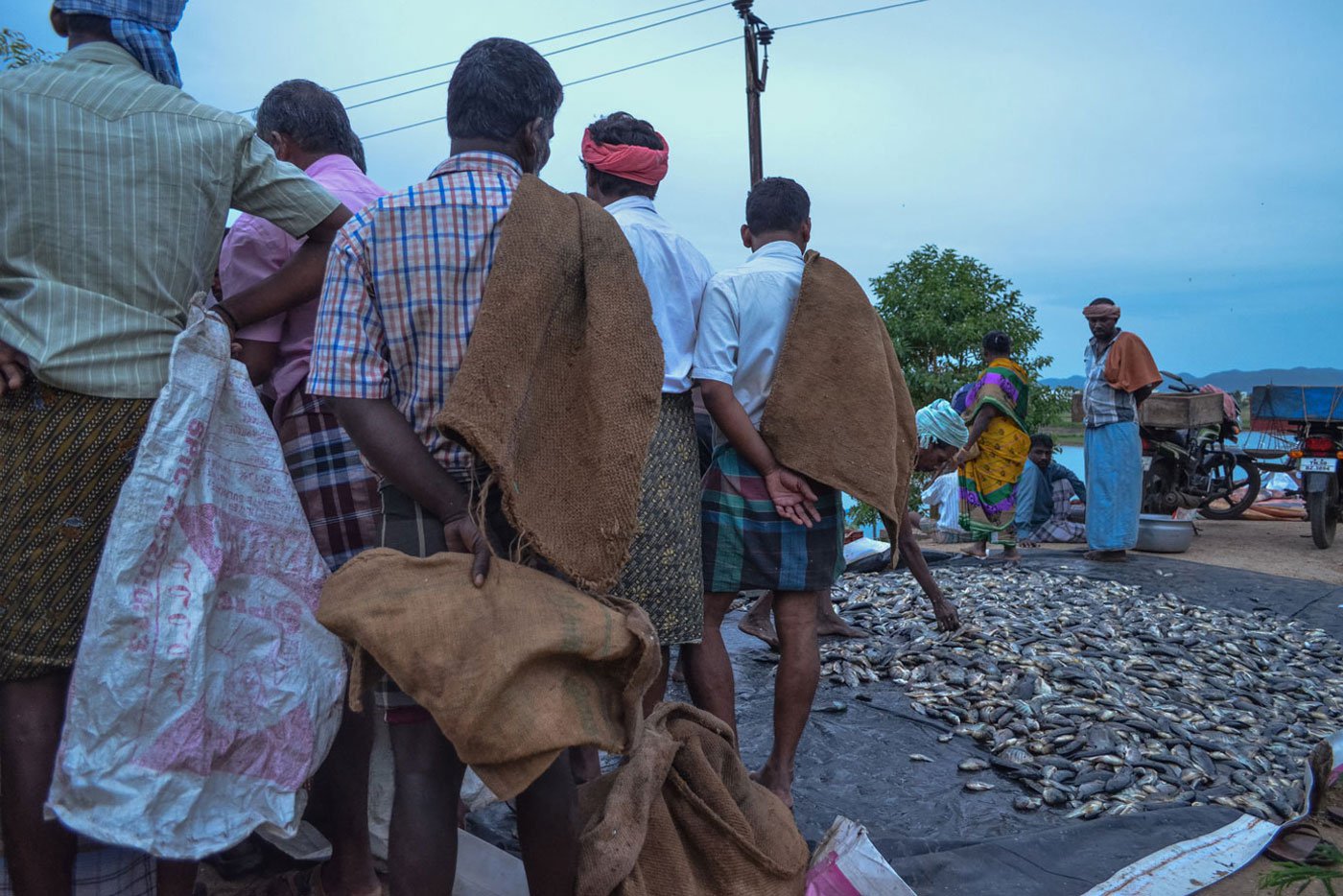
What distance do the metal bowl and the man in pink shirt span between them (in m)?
7.58

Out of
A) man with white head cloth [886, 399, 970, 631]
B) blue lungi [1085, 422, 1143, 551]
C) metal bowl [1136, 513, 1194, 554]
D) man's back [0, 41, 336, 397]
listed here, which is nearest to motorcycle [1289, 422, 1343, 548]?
metal bowl [1136, 513, 1194, 554]

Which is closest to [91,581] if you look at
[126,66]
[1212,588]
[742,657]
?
[126,66]

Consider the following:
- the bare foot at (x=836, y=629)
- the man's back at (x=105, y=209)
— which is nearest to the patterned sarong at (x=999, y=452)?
the bare foot at (x=836, y=629)

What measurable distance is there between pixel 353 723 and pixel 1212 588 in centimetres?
621

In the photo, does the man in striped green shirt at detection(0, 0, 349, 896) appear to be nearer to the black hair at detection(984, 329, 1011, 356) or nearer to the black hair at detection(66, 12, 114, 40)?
the black hair at detection(66, 12, 114, 40)

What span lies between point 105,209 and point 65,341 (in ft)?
0.87

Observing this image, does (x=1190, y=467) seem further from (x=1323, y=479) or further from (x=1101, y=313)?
(x=1101, y=313)

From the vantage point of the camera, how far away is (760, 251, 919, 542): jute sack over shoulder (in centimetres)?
291

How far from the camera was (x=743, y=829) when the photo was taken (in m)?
2.20

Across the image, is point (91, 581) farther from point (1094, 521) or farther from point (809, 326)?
point (1094, 521)

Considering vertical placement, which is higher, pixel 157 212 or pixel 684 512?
pixel 157 212

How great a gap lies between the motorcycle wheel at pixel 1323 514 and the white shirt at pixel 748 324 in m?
8.24

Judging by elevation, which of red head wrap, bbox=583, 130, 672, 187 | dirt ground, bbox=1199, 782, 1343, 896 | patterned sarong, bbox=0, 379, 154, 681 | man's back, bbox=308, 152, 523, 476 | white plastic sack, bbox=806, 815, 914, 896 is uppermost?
red head wrap, bbox=583, 130, 672, 187

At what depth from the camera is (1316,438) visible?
9227mm
